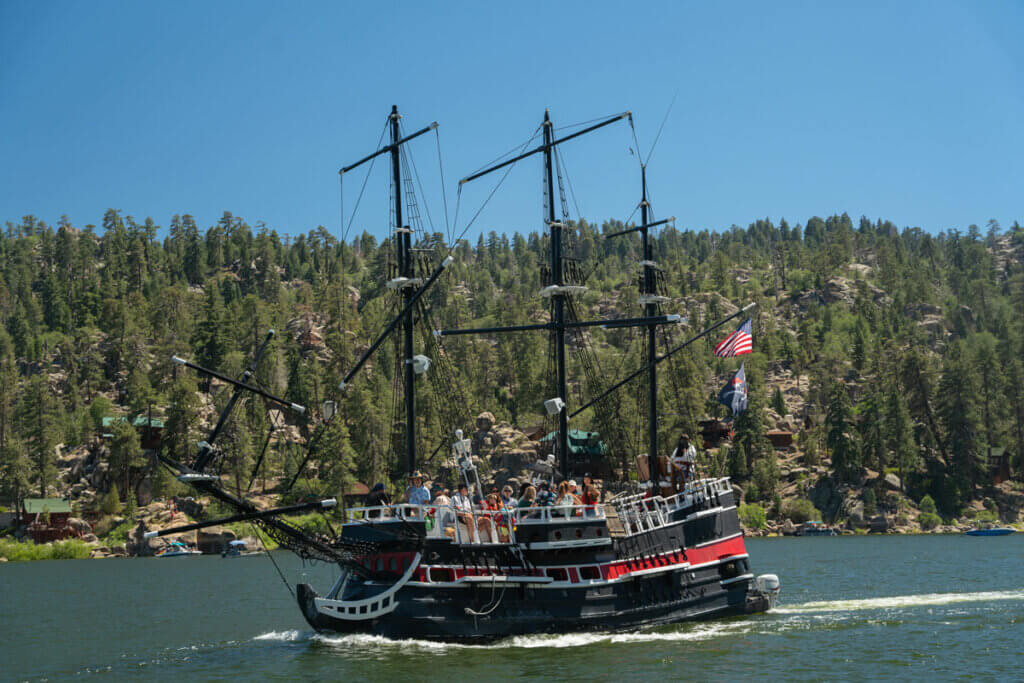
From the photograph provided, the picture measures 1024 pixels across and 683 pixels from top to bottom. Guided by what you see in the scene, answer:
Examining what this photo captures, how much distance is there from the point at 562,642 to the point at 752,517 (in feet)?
281

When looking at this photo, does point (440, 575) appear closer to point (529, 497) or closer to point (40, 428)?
point (529, 497)

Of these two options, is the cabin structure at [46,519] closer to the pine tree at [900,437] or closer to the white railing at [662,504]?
the white railing at [662,504]

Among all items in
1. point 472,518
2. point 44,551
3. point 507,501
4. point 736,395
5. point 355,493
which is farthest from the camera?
point 355,493

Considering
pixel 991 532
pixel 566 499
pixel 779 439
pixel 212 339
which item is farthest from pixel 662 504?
pixel 212 339

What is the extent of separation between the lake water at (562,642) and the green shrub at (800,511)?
55907 mm

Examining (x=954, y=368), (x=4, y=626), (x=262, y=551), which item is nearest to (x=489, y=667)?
(x=4, y=626)

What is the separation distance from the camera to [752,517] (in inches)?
4451

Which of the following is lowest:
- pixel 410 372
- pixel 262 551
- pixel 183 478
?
pixel 262 551

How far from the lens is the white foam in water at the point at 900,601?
136 ft

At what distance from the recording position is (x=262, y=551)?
10388 centimetres

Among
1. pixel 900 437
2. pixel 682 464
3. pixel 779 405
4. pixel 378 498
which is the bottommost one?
pixel 378 498

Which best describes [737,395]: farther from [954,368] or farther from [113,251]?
[113,251]

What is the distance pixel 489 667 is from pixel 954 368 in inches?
4286

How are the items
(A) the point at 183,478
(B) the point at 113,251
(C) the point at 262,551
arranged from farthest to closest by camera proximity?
(B) the point at 113,251 → (C) the point at 262,551 → (A) the point at 183,478
